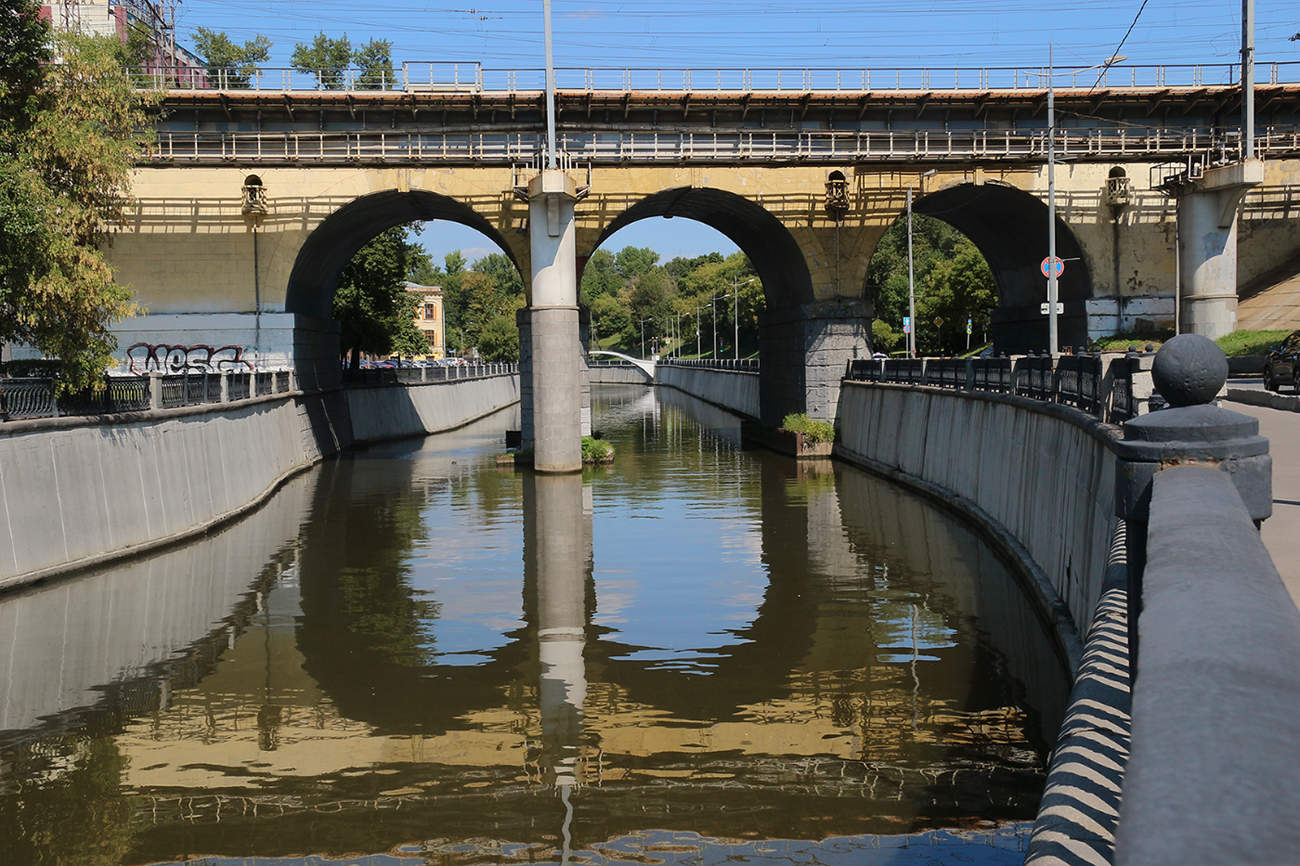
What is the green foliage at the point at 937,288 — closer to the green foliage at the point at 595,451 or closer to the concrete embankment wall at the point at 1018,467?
the green foliage at the point at 595,451

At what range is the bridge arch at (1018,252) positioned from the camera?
46438mm

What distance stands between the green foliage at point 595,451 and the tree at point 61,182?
738 inches

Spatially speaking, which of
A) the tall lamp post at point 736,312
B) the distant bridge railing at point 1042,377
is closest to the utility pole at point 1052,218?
the distant bridge railing at point 1042,377

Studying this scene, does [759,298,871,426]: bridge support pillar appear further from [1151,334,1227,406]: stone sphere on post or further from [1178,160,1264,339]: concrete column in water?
[1151,334,1227,406]: stone sphere on post

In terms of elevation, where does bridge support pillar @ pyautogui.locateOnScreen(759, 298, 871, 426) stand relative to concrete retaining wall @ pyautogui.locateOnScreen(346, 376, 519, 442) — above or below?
above

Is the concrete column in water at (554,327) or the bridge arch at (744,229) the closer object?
the concrete column in water at (554,327)

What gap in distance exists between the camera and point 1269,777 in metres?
1.81

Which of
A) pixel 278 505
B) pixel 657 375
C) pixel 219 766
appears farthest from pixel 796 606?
pixel 657 375

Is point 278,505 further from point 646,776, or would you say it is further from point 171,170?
point 646,776

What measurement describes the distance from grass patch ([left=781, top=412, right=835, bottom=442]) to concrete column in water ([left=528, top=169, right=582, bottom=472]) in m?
10.0

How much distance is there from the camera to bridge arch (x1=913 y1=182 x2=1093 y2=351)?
46438 millimetres

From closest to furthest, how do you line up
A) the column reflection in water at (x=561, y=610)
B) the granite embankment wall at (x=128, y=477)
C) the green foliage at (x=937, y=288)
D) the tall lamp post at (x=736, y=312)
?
1. the column reflection in water at (x=561, y=610)
2. the granite embankment wall at (x=128, y=477)
3. the green foliage at (x=937, y=288)
4. the tall lamp post at (x=736, y=312)

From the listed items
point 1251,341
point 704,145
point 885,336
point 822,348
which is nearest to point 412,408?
point 704,145

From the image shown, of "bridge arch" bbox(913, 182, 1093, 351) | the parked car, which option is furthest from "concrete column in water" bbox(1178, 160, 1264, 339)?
the parked car
